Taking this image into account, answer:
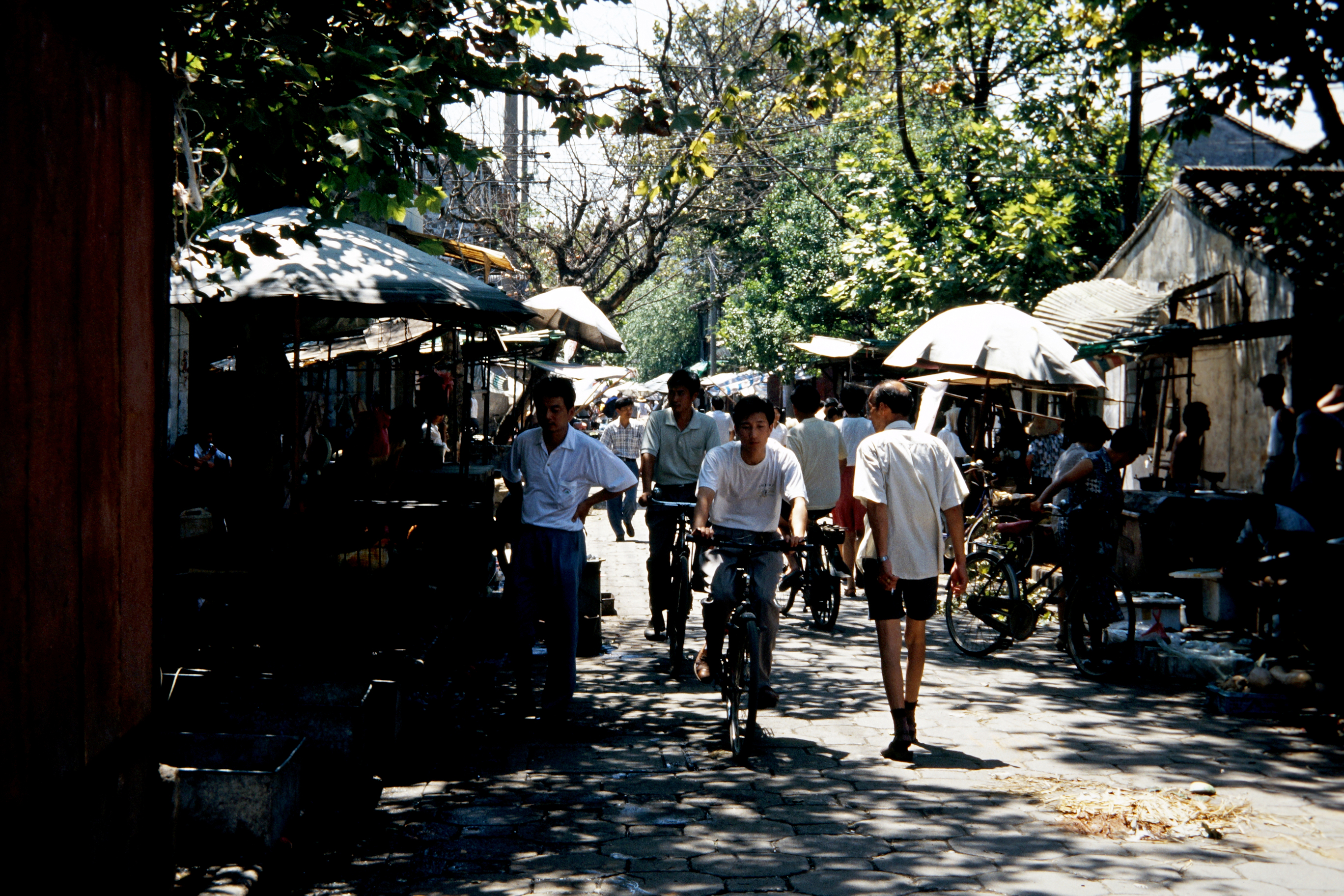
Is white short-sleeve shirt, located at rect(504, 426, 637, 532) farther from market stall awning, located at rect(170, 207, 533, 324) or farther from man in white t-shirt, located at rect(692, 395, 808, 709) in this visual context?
market stall awning, located at rect(170, 207, 533, 324)

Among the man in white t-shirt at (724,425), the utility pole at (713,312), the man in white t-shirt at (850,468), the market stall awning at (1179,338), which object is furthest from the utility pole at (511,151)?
the utility pole at (713,312)

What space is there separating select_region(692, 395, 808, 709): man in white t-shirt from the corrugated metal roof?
25.7ft

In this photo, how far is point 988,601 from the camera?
9375 mm

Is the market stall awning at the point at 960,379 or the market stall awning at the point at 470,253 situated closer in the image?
the market stall awning at the point at 960,379

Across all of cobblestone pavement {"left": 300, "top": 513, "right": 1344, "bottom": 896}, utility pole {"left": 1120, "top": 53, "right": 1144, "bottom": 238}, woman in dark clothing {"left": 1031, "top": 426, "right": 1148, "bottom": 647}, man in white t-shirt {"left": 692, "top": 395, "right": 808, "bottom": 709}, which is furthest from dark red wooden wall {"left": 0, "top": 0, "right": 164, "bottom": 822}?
utility pole {"left": 1120, "top": 53, "right": 1144, "bottom": 238}

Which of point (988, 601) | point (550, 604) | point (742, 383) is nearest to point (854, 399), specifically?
point (988, 601)

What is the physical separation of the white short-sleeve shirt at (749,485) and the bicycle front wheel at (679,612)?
3.51ft

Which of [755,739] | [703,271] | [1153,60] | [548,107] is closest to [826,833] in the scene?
[755,739]

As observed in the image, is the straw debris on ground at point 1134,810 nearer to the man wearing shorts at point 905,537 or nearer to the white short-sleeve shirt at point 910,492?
the man wearing shorts at point 905,537

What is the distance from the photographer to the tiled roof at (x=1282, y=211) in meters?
9.62

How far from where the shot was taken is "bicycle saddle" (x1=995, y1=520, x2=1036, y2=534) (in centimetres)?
A: 1001

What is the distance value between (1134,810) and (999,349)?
680 cm

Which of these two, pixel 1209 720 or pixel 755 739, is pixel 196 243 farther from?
pixel 1209 720

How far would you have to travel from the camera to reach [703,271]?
5172 cm
